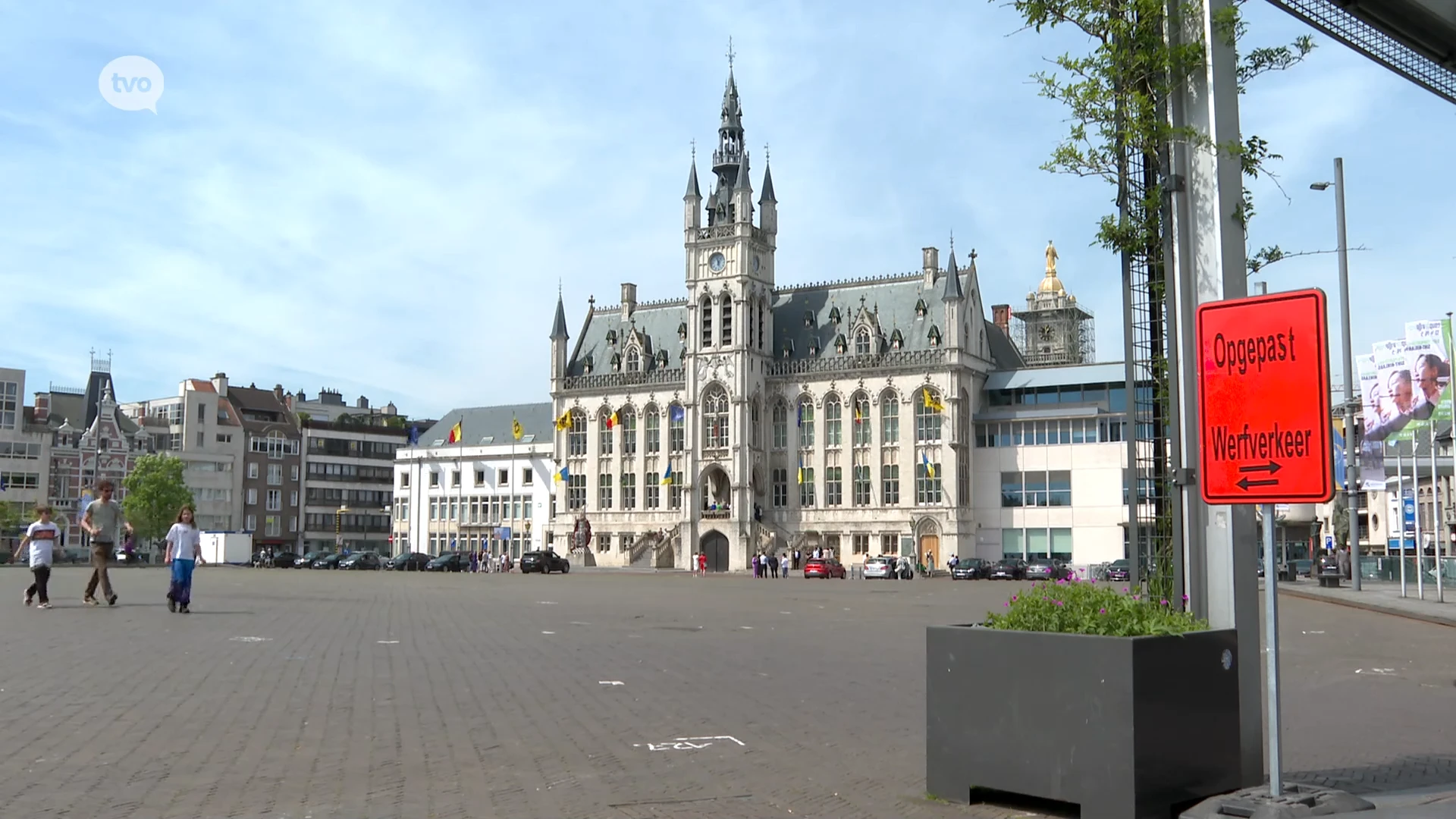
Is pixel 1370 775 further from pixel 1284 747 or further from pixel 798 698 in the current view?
pixel 798 698

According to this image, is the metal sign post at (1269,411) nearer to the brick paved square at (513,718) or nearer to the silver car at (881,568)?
the brick paved square at (513,718)

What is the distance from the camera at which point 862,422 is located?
80.1 meters

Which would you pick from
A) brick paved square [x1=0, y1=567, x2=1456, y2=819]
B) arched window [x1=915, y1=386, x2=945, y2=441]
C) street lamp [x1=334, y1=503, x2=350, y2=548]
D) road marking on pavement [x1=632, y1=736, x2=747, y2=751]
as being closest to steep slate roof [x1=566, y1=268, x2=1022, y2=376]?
arched window [x1=915, y1=386, x2=945, y2=441]

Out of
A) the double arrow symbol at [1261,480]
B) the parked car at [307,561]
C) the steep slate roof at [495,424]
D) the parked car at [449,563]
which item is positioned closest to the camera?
the double arrow symbol at [1261,480]

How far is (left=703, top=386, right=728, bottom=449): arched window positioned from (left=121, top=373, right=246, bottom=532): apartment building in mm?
51721

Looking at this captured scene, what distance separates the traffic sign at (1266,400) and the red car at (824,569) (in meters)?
57.1

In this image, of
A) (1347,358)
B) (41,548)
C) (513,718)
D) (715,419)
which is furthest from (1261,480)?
(715,419)

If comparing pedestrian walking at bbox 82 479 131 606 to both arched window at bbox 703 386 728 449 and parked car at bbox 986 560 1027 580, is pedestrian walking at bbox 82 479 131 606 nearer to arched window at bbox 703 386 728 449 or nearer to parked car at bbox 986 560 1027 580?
parked car at bbox 986 560 1027 580

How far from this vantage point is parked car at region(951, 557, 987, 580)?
66125 millimetres

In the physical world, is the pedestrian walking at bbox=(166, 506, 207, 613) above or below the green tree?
below

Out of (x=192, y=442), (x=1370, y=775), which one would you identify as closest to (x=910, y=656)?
(x=1370, y=775)

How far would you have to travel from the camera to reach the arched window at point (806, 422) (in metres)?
82.1

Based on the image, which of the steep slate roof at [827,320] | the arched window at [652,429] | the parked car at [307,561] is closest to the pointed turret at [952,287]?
the steep slate roof at [827,320]

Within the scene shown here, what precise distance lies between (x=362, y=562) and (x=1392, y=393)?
60170mm
